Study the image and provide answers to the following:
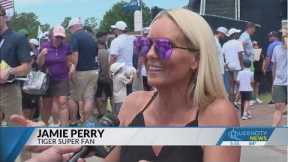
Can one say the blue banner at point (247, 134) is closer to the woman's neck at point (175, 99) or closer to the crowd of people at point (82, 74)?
the woman's neck at point (175, 99)

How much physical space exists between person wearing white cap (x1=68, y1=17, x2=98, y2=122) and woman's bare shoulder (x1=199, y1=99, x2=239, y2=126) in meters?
7.53

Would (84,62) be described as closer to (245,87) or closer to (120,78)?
(120,78)

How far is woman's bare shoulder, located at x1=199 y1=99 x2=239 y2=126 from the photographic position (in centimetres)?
229

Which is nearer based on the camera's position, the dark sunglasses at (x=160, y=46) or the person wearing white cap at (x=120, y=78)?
the dark sunglasses at (x=160, y=46)

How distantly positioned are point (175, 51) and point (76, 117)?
26.0 feet

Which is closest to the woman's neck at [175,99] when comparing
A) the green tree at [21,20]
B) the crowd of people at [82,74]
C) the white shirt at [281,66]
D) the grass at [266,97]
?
the green tree at [21,20]

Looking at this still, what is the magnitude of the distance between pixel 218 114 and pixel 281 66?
7264mm

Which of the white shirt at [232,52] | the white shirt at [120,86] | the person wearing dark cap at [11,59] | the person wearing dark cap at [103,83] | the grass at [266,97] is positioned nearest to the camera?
the person wearing dark cap at [11,59]

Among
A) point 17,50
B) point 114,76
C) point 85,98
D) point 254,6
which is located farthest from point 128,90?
point 254,6

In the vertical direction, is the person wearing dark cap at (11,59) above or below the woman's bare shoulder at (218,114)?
below

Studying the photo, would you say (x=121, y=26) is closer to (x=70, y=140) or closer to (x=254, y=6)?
(x=254, y=6)

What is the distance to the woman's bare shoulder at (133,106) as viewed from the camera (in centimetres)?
251

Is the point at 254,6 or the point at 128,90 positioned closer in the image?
the point at 128,90

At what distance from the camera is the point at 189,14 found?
2.33 meters
